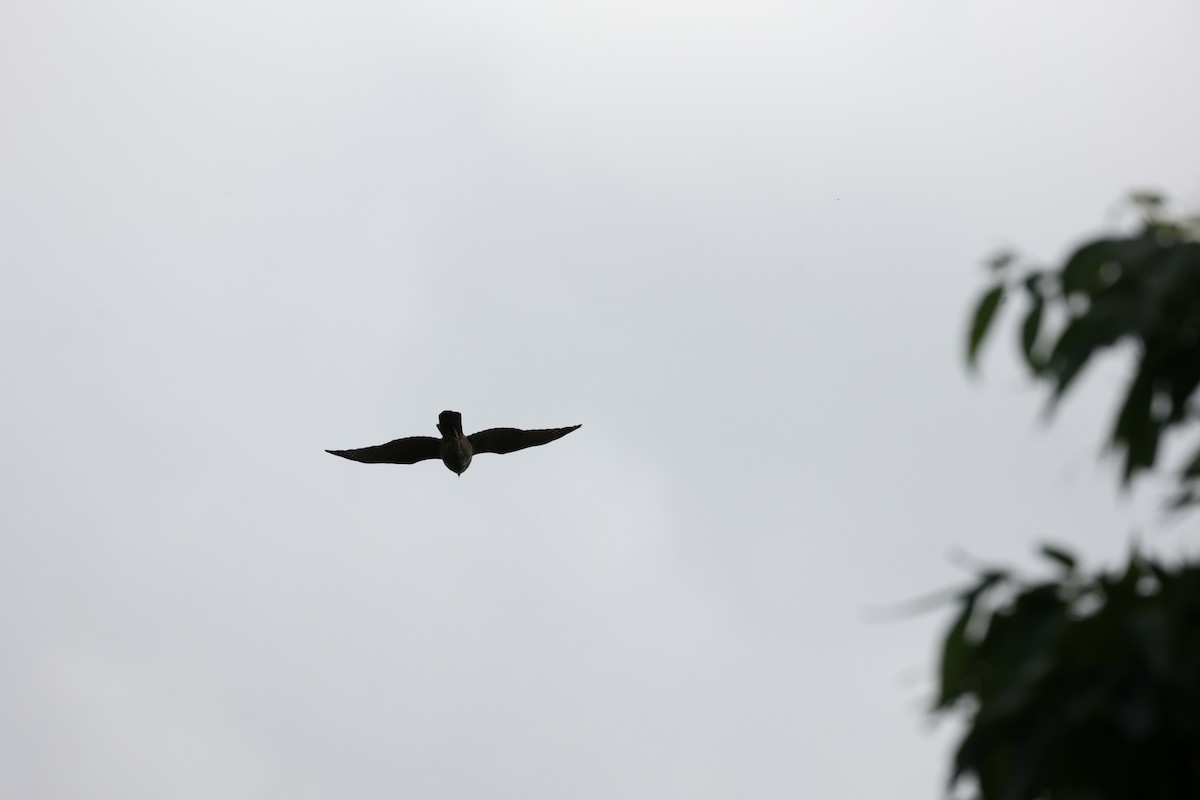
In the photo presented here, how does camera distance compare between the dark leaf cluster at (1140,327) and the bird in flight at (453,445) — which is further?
the bird in flight at (453,445)

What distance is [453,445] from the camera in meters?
22.0

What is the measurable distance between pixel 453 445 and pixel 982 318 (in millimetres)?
17485

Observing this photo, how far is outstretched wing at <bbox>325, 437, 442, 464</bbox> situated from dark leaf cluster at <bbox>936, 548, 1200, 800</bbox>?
61.8ft

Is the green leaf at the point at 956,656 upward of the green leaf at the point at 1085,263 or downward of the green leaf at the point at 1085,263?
downward

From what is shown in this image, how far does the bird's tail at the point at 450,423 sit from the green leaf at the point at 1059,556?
17.9m

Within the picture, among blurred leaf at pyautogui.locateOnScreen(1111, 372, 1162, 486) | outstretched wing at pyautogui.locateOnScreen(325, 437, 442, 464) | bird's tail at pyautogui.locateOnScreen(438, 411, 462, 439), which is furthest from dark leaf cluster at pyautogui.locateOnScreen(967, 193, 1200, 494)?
outstretched wing at pyautogui.locateOnScreen(325, 437, 442, 464)

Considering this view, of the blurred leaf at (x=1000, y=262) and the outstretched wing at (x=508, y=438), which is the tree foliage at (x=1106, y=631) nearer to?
Answer: the blurred leaf at (x=1000, y=262)

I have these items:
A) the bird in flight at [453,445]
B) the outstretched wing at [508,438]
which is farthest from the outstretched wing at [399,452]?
the outstretched wing at [508,438]

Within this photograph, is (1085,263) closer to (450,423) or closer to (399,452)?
(450,423)

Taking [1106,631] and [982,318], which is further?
[982,318]

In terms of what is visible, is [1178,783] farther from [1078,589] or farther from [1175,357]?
[1175,357]

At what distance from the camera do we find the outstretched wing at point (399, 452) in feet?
74.8

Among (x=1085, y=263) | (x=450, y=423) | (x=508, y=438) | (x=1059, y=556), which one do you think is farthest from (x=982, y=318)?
(x=508, y=438)

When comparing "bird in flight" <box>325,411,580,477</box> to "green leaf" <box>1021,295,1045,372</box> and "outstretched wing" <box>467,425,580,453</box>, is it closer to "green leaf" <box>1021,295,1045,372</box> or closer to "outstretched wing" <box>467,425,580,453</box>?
"outstretched wing" <box>467,425,580,453</box>
